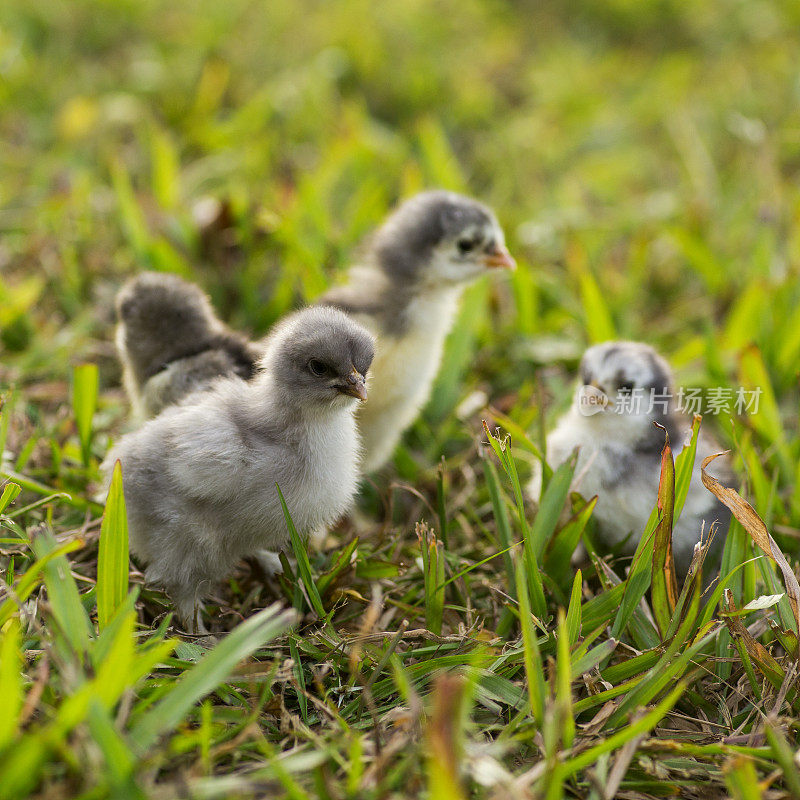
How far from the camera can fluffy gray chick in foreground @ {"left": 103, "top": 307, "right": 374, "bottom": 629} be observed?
2.23 metres

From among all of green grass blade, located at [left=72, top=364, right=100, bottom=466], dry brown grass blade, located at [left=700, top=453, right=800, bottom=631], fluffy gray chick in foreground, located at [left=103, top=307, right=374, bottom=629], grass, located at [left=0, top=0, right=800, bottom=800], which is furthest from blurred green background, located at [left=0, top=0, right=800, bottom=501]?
fluffy gray chick in foreground, located at [left=103, top=307, right=374, bottom=629]

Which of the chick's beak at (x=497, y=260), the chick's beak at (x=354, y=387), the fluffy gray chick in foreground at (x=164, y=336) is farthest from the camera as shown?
the chick's beak at (x=497, y=260)

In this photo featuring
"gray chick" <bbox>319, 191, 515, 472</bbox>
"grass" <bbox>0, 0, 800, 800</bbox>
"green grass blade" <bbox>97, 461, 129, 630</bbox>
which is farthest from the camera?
"gray chick" <bbox>319, 191, 515, 472</bbox>

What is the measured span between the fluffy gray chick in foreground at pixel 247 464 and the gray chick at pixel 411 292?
0.73 meters

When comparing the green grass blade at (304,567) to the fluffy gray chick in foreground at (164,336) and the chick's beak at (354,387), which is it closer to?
the chick's beak at (354,387)

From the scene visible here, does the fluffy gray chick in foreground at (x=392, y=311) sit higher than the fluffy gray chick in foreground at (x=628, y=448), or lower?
higher

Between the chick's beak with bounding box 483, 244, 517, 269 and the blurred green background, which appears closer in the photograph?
the chick's beak with bounding box 483, 244, 517, 269

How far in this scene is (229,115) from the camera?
18.8ft

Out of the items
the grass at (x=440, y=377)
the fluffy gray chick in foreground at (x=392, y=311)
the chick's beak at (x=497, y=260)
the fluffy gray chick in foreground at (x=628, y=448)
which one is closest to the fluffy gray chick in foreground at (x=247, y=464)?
the grass at (x=440, y=377)

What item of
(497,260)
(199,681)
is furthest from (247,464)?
(497,260)

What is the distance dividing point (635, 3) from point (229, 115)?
4540 millimetres

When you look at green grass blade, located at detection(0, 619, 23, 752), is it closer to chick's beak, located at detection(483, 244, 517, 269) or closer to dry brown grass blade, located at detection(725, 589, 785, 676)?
Answer: dry brown grass blade, located at detection(725, 589, 785, 676)

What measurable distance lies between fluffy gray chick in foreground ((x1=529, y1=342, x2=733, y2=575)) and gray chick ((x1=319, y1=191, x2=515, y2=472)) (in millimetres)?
600

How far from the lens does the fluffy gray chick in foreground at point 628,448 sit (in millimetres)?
2736
